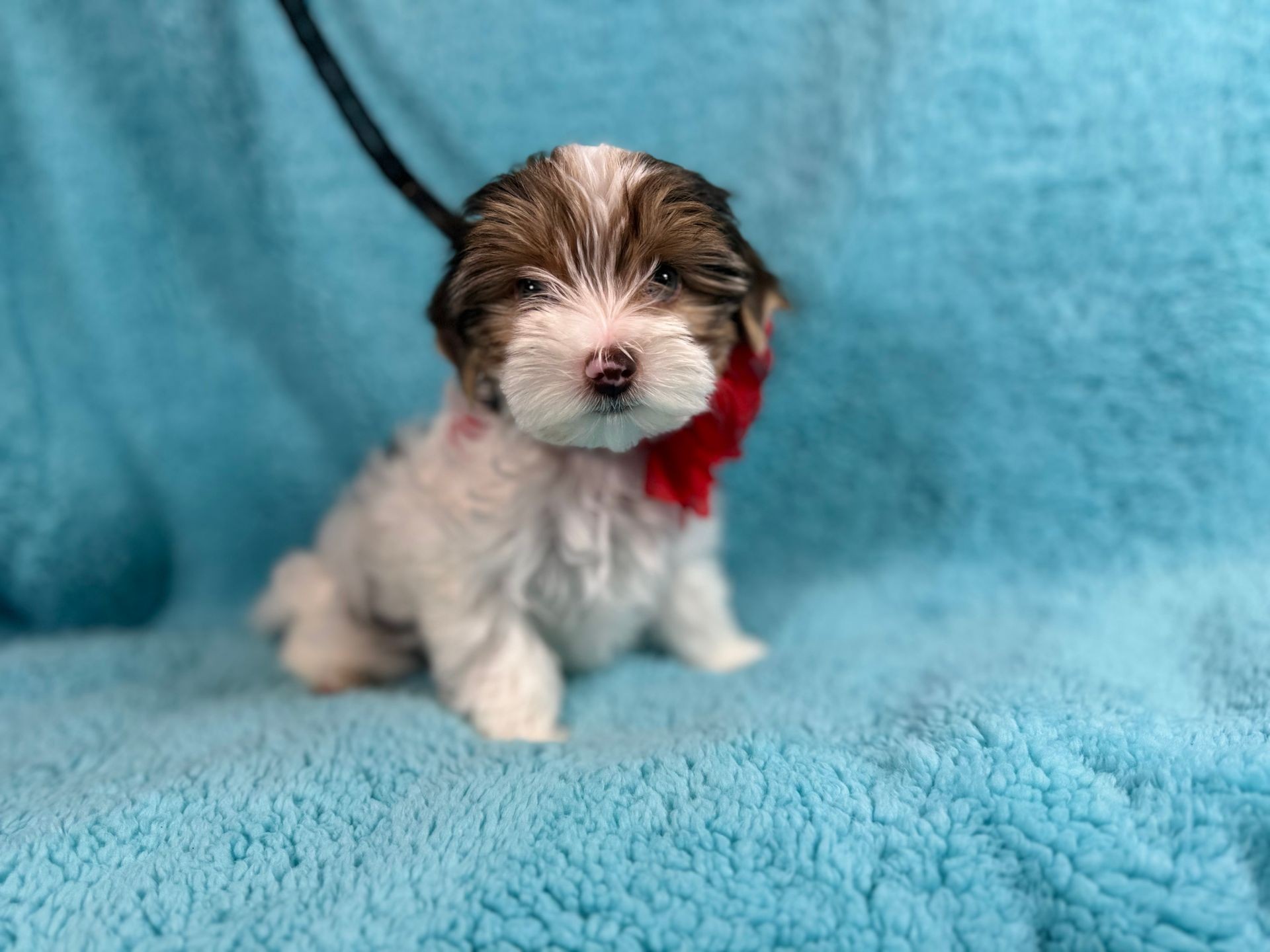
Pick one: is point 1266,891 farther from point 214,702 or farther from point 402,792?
point 214,702

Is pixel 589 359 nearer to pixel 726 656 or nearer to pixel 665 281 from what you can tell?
pixel 665 281

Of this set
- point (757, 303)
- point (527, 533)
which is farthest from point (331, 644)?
point (757, 303)

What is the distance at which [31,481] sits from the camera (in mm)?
2758

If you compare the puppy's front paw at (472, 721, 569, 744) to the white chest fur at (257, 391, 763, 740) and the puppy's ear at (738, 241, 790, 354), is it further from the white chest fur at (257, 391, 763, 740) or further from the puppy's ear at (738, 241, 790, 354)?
the puppy's ear at (738, 241, 790, 354)

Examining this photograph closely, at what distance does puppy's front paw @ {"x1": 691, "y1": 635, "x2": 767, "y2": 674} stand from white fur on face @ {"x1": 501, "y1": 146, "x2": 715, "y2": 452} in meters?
1.07

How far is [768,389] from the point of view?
298 cm

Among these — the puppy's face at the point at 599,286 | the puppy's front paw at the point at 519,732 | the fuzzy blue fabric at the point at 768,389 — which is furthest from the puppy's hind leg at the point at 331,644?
the puppy's face at the point at 599,286

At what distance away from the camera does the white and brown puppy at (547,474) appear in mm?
1698

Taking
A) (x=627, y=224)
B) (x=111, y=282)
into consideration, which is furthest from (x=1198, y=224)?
(x=111, y=282)

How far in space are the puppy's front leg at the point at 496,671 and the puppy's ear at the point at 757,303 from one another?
2.90 feet

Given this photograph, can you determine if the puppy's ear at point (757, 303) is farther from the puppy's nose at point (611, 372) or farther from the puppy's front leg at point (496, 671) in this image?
the puppy's front leg at point (496, 671)

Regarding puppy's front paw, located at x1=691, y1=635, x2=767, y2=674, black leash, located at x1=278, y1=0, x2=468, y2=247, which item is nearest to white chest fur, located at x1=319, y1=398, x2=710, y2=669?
puppy's front paw, located at x1=691, y1=635, x2=767, y2=674

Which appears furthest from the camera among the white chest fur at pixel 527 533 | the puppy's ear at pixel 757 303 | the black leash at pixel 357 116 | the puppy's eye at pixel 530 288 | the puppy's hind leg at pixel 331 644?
the puppy's hind leg at pixel 331 644

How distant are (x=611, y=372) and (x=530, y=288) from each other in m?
0.28
